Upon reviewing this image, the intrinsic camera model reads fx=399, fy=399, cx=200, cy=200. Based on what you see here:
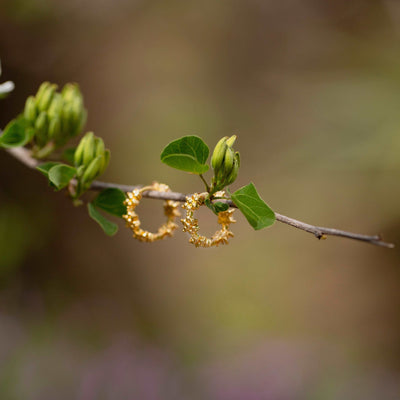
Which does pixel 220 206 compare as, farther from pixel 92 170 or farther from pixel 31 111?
pixel 31 111

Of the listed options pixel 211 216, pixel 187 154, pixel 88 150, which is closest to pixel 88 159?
pixel 88 150

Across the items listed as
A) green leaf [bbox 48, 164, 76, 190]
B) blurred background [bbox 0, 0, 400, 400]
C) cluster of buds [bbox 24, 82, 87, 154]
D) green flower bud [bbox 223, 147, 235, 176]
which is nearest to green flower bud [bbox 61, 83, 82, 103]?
cluster of buds [bbox 24, 82, 87, 154]

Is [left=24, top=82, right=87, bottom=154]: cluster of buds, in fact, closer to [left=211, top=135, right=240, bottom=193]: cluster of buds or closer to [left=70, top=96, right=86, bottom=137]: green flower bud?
[left=70, top=96, right=86, bottom=137]: green flower bud

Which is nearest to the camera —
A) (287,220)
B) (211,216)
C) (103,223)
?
(287,220)

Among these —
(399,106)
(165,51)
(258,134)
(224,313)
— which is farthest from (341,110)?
(224,313)

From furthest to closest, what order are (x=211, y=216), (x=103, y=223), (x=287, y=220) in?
(x=211, y=216), (x=103, y=223), (x=287, y=220)

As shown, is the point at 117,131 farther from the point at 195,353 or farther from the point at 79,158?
the point at 79,158

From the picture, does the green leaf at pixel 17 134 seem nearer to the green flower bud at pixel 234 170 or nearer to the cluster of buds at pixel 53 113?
the cluster of buds at pixel 53 113
